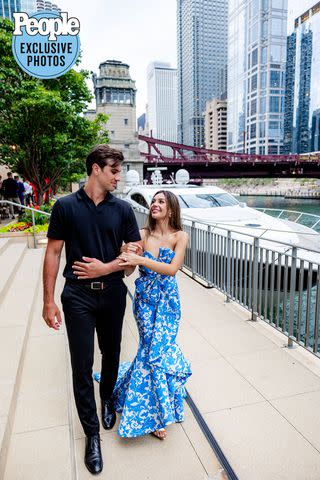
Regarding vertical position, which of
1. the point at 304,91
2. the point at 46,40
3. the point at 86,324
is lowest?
the point at 86,324

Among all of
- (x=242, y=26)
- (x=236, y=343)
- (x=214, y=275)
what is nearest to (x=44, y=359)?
(x=236, y=343)

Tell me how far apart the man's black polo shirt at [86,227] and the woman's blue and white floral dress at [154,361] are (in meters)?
0.34

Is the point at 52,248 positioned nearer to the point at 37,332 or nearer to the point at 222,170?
the point at 37,332

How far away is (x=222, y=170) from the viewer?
53625 mm

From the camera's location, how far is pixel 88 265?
228cm

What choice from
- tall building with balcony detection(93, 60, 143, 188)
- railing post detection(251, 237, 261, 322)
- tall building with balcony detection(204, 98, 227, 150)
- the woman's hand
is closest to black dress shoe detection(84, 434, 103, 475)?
the woman's hand

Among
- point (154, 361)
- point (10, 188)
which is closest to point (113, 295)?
point (154, 361)

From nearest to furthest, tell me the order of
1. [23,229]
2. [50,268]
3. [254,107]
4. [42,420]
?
[50,268]
[42,420]
[23,229]
[254,107]

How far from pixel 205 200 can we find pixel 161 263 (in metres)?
7.99

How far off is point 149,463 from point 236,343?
6.69ft

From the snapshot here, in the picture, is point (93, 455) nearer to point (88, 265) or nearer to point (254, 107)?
point (88, 265)

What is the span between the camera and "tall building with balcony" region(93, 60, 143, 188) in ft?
228

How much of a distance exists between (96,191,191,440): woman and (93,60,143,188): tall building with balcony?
6752 centimetres

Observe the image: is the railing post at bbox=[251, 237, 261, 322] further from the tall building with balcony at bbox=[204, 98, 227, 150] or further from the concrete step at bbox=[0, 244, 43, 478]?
the tall building with balcony at bbox=[204, 98, 227, 150]
